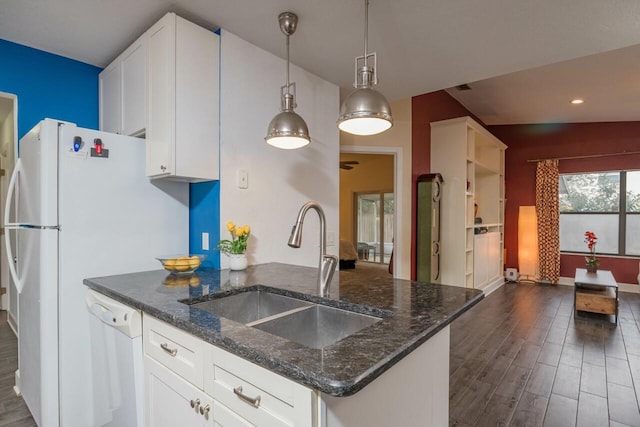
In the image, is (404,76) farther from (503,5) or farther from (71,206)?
(71,206)

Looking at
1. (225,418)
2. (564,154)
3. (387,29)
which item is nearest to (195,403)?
(225,418)

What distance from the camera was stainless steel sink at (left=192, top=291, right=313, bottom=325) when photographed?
1560mm

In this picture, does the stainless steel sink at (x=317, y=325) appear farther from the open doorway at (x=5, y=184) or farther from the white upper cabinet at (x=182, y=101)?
the open doorway at (x=5, y=184)

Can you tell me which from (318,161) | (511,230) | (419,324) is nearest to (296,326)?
(419,324)

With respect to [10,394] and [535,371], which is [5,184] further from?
[535,371]

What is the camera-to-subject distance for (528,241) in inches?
243

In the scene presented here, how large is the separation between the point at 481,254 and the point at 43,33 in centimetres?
552

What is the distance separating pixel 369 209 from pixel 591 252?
4.67 metres

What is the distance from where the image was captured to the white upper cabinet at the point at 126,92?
81.5 inches

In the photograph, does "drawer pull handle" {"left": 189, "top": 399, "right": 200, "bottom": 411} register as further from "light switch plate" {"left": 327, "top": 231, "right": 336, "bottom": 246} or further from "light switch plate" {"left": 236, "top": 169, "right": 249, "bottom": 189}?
"light switch plate" {"left": 327, "top": 231, "right": 336, "bottom": 246}

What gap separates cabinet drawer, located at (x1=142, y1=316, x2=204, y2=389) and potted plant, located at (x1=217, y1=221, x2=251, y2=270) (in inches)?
27.7

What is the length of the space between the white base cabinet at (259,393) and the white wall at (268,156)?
2.93 ft

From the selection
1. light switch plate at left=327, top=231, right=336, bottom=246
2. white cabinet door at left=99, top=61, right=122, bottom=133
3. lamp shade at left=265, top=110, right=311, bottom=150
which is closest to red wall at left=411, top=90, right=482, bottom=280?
light switch plate at left=327, top=231, right=336, bottom=246

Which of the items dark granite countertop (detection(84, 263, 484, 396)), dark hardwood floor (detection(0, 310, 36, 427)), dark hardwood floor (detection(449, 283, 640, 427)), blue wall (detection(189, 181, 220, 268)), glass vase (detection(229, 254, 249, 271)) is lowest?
dark hardwood floor (detection(449, 283, 640, 427))
